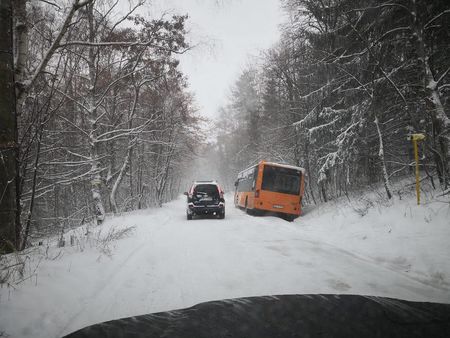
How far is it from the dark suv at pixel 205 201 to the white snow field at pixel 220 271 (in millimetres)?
6090

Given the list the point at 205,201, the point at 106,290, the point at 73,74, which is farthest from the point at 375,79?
the point at 106,290

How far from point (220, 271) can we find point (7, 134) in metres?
4.11

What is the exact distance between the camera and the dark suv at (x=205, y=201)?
1477cm

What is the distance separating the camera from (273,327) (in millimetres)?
2725

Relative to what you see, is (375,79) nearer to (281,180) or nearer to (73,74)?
(281,180)

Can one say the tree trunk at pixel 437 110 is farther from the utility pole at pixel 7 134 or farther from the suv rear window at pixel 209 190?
the utility pole at pixel 7 134

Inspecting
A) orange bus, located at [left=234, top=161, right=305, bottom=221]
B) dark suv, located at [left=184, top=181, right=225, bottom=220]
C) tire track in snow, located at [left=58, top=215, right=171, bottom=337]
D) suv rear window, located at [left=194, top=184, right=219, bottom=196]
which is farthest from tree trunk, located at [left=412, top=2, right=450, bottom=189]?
suv rear window, located at [left=194, top=184, right=219, bottom=196]

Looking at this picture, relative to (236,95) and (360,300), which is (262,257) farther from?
(236,95)

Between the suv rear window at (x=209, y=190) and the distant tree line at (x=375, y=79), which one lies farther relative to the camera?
the suv rear window at (x=209, y=190)

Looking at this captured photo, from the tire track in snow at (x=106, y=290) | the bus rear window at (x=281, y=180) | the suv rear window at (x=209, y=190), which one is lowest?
the tire track in snow at (x=106, y=290)

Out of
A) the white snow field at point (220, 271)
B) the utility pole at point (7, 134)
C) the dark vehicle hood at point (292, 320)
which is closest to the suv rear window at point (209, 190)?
the white snow field at point (220, 271)

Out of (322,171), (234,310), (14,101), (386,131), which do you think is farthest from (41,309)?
(386,131)

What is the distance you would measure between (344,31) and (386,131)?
15.8ft

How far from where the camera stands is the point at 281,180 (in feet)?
49.8
